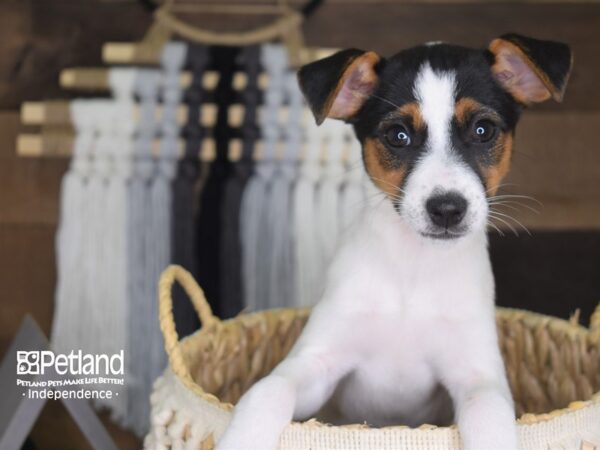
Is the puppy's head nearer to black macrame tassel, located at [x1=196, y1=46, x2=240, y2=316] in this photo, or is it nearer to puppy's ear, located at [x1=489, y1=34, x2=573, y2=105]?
puppy's ear, located at [x1=489, y1=34, x2=573, y2=105]

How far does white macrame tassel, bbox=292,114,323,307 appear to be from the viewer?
254cm

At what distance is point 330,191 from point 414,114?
0.90 metres

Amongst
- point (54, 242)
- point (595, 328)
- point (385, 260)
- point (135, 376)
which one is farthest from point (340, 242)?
point (54, 242)

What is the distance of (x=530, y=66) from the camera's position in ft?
5.36

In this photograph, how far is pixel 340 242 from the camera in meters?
1.92

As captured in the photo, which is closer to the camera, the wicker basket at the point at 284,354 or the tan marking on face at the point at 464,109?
the wicker basket at the point at 284,354

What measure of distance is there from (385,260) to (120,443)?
142 centimetres

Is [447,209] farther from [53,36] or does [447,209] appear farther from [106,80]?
[53,36]

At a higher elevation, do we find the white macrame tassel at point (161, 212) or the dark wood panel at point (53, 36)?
the dark wood panel at point (53, 36)

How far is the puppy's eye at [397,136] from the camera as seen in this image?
1677mm

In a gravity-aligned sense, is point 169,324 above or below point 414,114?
below

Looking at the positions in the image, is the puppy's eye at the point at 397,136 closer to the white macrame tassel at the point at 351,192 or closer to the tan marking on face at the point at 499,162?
the tan marking on face at the point at 499,162

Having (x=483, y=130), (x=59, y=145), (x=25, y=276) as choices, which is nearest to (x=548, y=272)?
(x=483, y=130)

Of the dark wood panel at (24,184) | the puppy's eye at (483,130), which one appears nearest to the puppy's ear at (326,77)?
the puppy's eye at (483,130)
